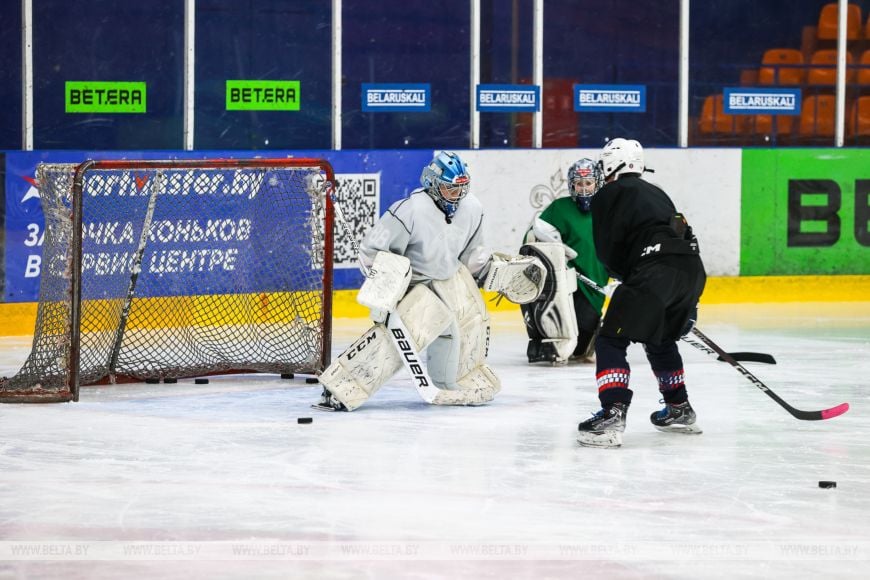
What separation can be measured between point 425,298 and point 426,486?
165 cm

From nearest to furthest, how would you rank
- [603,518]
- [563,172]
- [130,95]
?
[603,518] < [130,95] < [563,172]

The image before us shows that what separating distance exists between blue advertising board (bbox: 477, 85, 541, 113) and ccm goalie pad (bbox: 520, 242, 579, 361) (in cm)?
297

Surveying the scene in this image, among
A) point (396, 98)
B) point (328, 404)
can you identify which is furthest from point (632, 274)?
point (396, 98)

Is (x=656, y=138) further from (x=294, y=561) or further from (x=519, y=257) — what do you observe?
(x=294, y=561)

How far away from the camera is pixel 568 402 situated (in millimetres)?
7266

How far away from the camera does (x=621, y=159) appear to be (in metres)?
6.14

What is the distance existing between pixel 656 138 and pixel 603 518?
7169 mm

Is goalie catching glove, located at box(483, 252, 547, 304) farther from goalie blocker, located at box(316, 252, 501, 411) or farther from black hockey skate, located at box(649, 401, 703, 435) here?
black hockey skate, located at box(649, 401, 703, 435)

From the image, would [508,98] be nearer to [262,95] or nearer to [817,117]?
[262,95]

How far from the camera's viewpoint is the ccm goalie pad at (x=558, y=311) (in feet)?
27.6

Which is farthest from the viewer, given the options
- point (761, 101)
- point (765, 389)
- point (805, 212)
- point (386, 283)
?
point (761, 101)

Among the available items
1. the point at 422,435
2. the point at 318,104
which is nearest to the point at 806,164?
the point at 318,104

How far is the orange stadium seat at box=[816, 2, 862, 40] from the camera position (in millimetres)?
12016

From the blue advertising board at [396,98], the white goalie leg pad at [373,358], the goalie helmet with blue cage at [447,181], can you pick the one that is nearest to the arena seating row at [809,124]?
the blue advertising board at [396,98]
